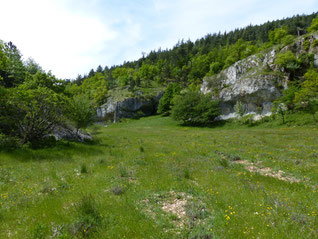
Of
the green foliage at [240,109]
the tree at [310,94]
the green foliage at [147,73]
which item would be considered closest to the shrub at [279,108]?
the tree at [310,94]

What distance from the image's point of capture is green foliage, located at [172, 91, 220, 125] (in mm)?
55688

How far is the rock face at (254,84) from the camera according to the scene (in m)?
49.3

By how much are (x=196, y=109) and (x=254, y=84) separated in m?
19.8

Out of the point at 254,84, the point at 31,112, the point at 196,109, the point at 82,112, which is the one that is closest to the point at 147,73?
the point at 196,109

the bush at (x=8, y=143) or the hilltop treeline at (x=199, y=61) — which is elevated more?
the hilltop treeline at (x=199, y=61)

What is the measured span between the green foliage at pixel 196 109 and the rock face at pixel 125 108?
1204 inches

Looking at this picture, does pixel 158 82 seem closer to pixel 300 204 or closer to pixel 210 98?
pixel 210 98

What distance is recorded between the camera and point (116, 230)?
14.3 feet

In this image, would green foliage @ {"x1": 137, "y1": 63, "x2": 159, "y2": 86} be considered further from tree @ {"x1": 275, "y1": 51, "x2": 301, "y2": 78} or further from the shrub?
the shrub

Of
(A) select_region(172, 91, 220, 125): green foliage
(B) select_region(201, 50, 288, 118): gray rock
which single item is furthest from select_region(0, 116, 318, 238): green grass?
(B) select_region(201, 50, 288, 118): gray rock

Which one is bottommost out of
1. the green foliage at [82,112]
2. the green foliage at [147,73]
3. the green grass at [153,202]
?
the green grass at [153,202]

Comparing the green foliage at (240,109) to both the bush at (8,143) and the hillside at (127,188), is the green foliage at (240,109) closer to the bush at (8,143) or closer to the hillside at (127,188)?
the hillside at (127,188)

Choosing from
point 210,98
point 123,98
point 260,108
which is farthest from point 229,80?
point 123,98

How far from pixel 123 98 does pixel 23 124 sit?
225 feet
